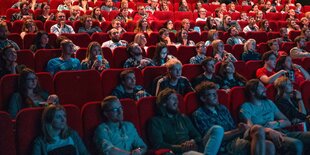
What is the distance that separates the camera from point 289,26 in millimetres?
3004

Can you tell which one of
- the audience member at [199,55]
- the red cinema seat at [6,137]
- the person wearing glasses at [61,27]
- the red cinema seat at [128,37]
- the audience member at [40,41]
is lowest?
the red cinema seat at [6,137]

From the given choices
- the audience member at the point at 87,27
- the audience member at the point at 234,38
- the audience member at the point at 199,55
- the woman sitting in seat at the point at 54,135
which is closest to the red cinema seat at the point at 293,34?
the audience member at the point at 234,38

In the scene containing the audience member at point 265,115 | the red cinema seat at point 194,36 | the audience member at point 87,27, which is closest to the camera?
the audience member at point 265,115

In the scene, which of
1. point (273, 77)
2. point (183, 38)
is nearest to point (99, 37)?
point (183, 38)

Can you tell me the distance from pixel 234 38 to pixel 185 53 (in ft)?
1.61

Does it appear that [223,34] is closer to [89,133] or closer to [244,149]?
[244,149]

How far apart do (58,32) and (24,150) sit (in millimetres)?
1273

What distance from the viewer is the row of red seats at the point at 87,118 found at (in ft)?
3.42

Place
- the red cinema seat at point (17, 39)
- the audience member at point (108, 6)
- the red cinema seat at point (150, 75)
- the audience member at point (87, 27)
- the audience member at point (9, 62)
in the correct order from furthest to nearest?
the audience member at point (108, 6), the audience member at point (87, 27), the red cinema seat at point (17, 39), the red cinema seat at point (150, 75), the audience member at point (9, 62)

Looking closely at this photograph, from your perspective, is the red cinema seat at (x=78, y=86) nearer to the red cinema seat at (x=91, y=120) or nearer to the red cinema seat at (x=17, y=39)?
the red cinema seat at (x=91, y=120)

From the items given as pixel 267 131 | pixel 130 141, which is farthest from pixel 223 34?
pixel 130 141

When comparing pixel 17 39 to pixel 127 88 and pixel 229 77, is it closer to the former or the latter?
pixel 127 88

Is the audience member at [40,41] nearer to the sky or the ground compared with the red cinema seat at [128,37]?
nearer to the sky

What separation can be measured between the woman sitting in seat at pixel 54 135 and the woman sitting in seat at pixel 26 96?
0.21 meters
